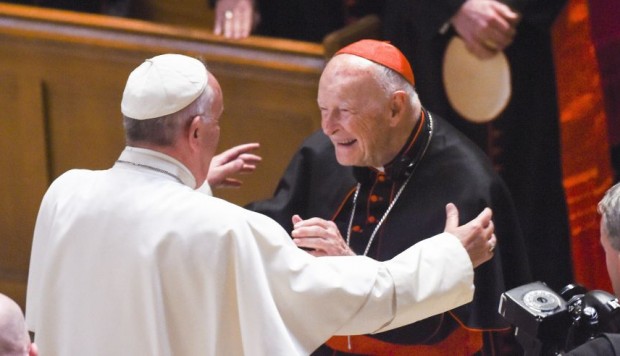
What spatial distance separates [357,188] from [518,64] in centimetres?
142

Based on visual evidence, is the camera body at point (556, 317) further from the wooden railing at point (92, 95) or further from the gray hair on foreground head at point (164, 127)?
the wooden railing at point (92, 95)

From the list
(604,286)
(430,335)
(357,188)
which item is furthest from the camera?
(604,286)

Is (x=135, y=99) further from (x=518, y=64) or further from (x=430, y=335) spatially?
(x=518, y=64)

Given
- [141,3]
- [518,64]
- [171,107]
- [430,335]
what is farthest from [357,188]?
[141,3]

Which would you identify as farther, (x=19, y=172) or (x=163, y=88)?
(x=19, y=172)

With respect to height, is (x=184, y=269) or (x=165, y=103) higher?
(x=165, y=103)

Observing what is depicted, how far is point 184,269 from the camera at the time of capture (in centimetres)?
395

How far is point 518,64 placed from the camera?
19.6ft

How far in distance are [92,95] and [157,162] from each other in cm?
240

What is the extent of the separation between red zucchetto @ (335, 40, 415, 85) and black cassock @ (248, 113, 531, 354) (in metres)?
0.19

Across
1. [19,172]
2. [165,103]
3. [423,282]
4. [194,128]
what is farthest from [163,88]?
[19,172]

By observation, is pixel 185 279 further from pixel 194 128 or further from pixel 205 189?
pixel 205 189

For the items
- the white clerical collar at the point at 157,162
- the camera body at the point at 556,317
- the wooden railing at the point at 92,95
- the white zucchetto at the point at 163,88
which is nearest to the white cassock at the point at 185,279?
the white clerical collar at the point at 157,162

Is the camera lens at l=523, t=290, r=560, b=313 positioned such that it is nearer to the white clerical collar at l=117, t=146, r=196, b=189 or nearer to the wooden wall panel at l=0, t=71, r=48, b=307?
the white clerical collar at l=117, t=146, r=196, b=189
